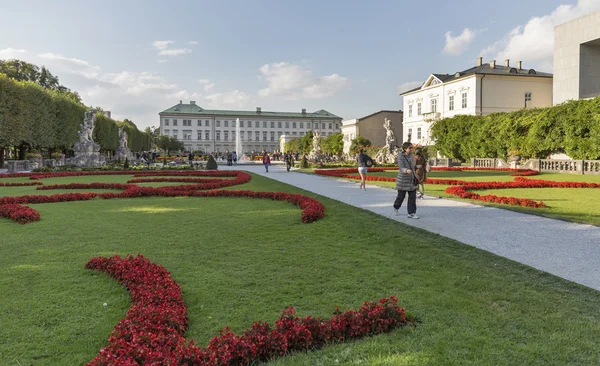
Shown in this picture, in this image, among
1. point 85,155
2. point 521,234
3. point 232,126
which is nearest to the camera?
point 521,234

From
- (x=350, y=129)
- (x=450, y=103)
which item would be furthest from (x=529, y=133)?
(x=350, y=129)

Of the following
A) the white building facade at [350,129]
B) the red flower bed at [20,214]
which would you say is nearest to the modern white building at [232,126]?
the white building facade at [350,129]

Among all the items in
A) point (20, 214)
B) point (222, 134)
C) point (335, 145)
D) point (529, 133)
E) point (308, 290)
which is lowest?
point (308, 290)

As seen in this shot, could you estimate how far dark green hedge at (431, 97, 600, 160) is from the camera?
81.4 ft

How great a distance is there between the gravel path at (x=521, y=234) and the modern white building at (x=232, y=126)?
102 metres

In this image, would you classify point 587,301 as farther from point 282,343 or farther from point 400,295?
point 282,343

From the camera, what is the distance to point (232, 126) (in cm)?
11262

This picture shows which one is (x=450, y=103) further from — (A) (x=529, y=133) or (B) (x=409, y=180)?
(B) (x=409, y=180)

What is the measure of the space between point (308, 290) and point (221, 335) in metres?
1.37

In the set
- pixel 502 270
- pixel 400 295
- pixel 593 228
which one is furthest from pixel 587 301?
pixel 593 228

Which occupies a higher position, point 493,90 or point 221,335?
point 493,90

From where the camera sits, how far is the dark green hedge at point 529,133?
81.4ft

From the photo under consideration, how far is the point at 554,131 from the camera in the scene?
26.9m

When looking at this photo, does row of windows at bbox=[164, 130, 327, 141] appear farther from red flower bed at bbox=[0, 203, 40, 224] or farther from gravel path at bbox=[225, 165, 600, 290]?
gravel path at bbox=[225, 165, 600, 290]
